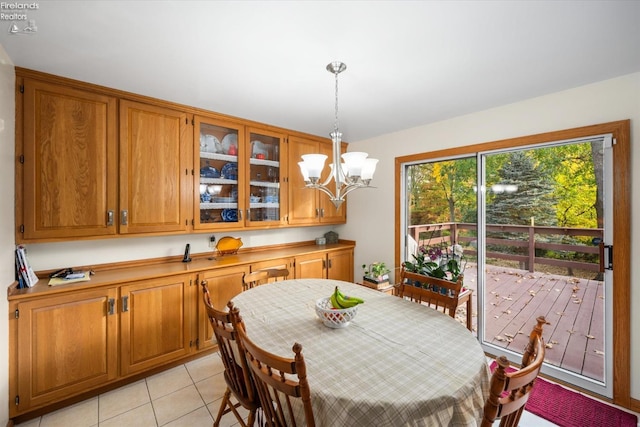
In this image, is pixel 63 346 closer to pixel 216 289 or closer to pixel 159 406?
pixel 159 406

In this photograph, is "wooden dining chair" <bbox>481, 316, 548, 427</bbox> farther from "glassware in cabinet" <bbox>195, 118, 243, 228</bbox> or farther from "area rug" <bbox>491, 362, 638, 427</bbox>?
"glassware in cabinet" <bbox>195, 118, 243, 228</bbox>

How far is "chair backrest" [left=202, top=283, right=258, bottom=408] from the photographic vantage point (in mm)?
1271

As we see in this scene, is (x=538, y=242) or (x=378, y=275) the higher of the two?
(x=538, y=242)

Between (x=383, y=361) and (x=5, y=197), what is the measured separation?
97.2 inches

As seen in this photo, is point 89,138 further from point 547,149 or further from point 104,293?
point 547,149

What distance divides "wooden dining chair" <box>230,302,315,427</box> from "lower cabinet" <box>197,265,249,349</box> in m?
1.52

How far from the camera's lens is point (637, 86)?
6.27 ft

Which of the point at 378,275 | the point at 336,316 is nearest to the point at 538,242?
the point at 378,275

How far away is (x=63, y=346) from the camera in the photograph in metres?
1.91

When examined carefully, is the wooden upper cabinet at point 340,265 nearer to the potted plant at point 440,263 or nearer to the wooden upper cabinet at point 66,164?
the potted plant at point 440,263

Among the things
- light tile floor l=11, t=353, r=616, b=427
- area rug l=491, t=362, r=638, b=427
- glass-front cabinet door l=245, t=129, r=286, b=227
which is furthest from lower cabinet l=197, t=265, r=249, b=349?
area rug l=491, t=362, r=638, b=427

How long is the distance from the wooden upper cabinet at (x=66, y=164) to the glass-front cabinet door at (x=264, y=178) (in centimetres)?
126

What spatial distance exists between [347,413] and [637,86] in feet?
9.43

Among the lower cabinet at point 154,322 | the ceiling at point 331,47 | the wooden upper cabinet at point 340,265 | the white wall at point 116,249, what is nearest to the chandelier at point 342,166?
the ceiling at point 331,47
